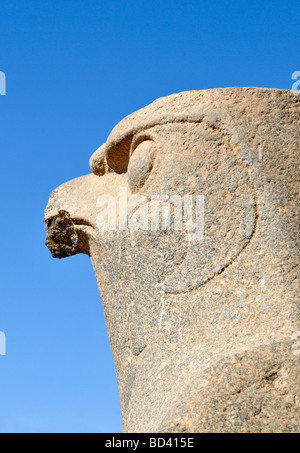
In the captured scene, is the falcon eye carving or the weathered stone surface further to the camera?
the falcon eye carving

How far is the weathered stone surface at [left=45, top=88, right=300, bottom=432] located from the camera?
7.57ft

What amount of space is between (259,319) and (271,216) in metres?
0.44

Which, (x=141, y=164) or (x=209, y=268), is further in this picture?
(x=141, y=164)

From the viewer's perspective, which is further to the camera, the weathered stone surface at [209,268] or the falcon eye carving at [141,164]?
the falcon eye carving at [141,164]

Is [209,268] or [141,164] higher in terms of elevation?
[141,164]

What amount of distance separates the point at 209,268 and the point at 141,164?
0.63 meters

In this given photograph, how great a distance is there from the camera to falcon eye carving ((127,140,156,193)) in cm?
303

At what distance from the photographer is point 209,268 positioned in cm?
271

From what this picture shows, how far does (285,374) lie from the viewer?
2.29 meters

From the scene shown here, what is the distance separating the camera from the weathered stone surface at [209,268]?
2307 millimetres

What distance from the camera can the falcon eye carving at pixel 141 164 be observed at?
9.95ft

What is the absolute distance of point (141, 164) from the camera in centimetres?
305
